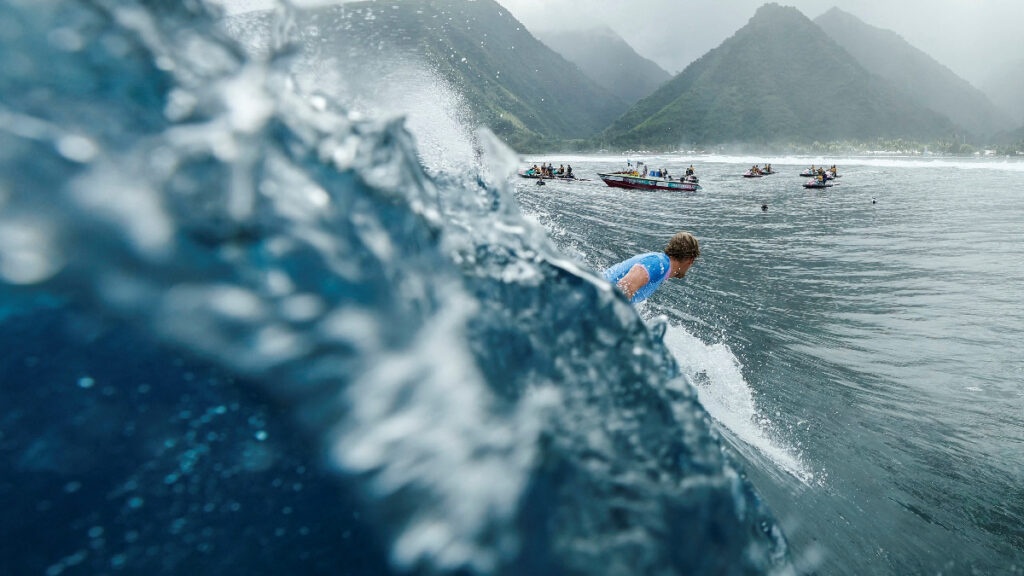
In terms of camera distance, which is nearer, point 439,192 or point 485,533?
point 485,533

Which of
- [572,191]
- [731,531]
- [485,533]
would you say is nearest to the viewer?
[485,533]

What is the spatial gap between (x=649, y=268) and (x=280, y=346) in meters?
4.07

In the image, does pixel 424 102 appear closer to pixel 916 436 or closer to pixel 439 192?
pixel 439 192

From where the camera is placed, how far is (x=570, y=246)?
15320 mm

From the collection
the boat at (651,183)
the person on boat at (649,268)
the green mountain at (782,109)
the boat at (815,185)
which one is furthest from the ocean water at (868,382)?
the green mountain at (782,109)

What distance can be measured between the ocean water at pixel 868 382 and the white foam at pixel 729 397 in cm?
3

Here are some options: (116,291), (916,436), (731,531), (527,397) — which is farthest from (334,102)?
(916,436)

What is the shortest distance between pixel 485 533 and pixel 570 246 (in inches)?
555

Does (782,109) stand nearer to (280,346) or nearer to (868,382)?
(868,382)

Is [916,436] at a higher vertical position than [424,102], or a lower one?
lower

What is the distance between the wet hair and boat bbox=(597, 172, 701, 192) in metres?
29.9

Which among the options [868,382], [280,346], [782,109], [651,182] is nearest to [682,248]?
[868,382]

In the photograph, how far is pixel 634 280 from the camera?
4.78 meters

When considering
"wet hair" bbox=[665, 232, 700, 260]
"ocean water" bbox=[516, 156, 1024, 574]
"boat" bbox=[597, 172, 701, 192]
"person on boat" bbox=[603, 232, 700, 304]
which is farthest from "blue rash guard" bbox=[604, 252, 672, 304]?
"boat" bbox=[597, 172, 701, 192]
